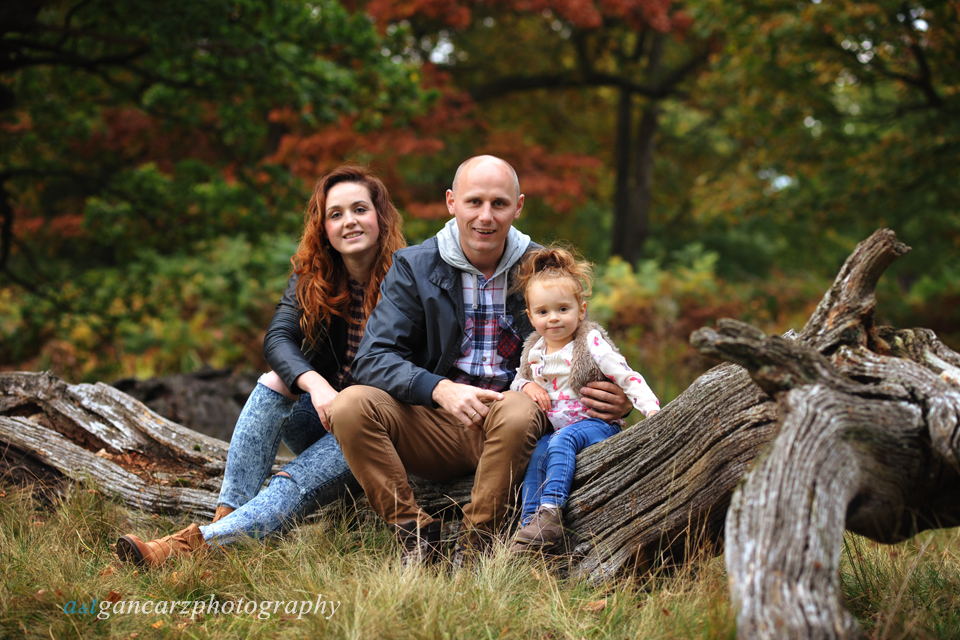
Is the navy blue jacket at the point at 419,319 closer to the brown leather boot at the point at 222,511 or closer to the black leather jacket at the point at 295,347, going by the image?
the black leather jacket at the point at 295,347

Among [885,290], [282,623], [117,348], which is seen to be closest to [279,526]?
[282,623]

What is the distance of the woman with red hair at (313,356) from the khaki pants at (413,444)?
213 millimetres

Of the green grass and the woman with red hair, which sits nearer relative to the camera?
the green grass

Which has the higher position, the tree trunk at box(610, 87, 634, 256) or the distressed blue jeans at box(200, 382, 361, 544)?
the tree trunk at box(610, 87, 634, 256)

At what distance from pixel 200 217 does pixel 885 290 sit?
10663mm

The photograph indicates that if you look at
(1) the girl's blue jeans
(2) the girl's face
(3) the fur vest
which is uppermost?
(2) the girl's face

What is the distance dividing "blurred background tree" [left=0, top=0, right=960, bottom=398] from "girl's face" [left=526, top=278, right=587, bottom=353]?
1.36 feet

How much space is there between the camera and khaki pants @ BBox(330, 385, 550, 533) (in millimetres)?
2744

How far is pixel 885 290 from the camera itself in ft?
38.9

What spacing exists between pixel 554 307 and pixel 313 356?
4.09 ft

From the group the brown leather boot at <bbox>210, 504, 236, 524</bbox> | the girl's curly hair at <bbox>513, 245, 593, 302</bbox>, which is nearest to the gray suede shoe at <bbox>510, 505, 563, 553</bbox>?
the girl's curly hair at <bbox>513, 245, 593, 302</bbox>

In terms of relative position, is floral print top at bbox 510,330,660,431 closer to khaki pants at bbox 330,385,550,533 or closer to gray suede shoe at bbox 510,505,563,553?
khaki pants at bbox 330,385,550,533

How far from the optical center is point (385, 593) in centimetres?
226

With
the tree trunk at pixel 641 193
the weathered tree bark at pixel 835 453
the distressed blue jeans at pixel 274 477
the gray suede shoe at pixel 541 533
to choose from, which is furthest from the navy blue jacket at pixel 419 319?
the tree trunk at pixel 641 193
